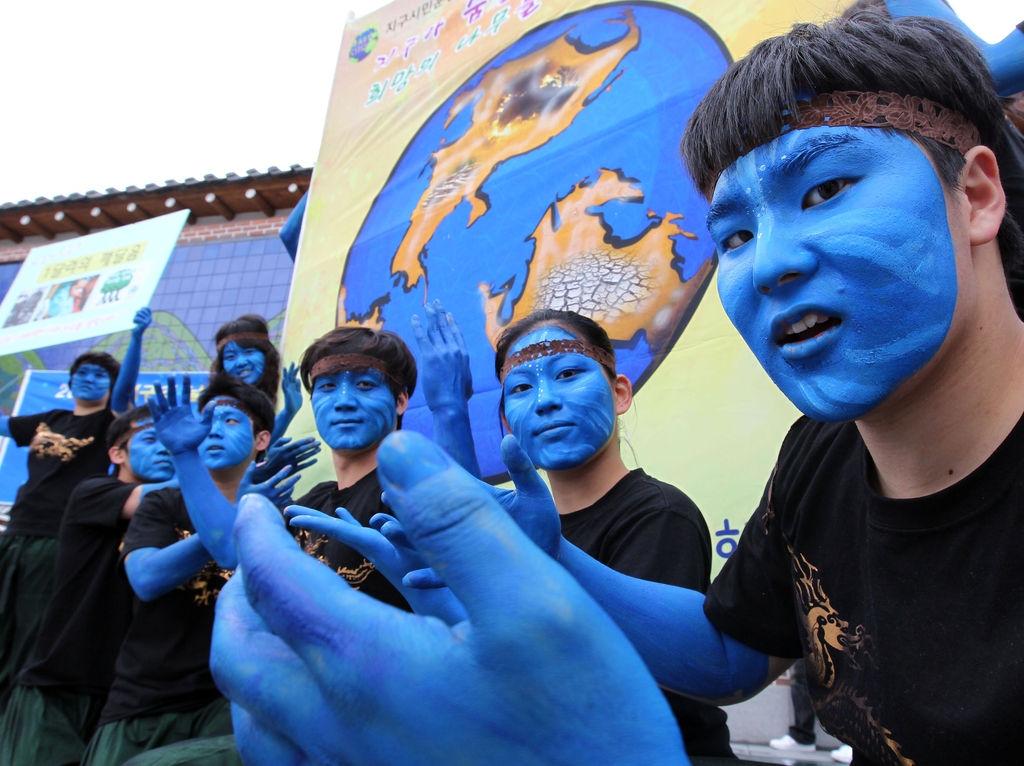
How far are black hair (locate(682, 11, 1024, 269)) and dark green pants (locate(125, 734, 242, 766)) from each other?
1.24m

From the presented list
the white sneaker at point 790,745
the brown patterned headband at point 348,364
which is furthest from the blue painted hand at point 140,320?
the white sneaker at point 790,745

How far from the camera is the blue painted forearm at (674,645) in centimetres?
108

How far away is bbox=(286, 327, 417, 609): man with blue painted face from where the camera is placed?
227 centimetres

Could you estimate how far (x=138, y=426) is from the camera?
325 cm

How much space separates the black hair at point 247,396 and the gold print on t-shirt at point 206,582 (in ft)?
2.02

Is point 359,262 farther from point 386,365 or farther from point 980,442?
point 980,442

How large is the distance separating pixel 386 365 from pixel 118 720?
138 cm

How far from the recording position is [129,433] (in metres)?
3.26

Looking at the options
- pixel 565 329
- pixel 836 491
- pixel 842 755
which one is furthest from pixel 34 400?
pixel 836 491

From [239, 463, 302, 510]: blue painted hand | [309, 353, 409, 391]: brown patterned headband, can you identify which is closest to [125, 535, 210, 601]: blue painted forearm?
[239, 463, 302, 510]: blue painted hand

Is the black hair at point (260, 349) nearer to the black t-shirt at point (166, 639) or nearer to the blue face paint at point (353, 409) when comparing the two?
the black t-shirt at point (166, 639)

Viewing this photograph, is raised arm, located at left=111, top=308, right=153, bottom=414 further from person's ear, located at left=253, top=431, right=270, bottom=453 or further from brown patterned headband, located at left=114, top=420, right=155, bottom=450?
person's ear, located at left=253, top=431, right=270, bottom=453

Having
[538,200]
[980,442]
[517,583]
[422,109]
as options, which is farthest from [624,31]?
[517,583]

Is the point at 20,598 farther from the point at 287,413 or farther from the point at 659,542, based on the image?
the point at 659,542
